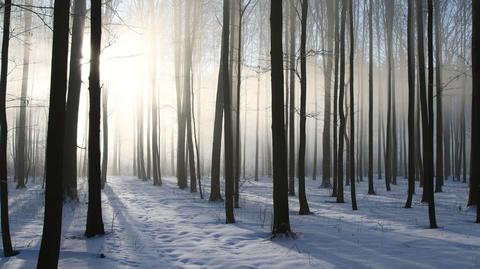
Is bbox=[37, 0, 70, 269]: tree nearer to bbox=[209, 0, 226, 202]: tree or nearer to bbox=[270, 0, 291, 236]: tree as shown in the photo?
bbox=[270, 0, 291, 236]: tree

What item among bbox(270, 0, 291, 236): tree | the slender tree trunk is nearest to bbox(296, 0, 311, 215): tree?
the slender tree trunk

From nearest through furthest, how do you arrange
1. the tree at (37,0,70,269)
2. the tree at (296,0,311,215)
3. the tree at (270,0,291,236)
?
the tree at (37,0,70,269) < the tree at (270,0,291,236) < the tree at (296,0,311,215)

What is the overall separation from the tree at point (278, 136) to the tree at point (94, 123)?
126 inches

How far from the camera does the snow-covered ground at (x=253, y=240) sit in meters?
5.67

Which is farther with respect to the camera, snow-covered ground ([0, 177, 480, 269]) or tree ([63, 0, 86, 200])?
tree ([63, 0, 86, 200])

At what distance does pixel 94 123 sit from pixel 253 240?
360cm

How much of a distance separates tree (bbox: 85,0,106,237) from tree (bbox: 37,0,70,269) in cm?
274

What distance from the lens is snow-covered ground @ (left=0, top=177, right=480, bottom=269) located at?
5.67 metres

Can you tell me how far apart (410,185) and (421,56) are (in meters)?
3.97

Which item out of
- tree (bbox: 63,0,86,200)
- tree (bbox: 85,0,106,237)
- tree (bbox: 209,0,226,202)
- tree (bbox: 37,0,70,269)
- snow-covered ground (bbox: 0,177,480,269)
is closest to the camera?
tree (bbox: 37,0,70,269)

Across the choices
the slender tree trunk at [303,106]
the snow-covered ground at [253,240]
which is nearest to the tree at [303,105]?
the slender tree trunk at [303,106]

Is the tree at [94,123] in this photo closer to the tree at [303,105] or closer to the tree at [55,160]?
the tree at [55,160]

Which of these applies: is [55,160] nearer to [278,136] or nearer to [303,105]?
[278,136]

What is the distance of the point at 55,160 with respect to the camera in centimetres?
471
